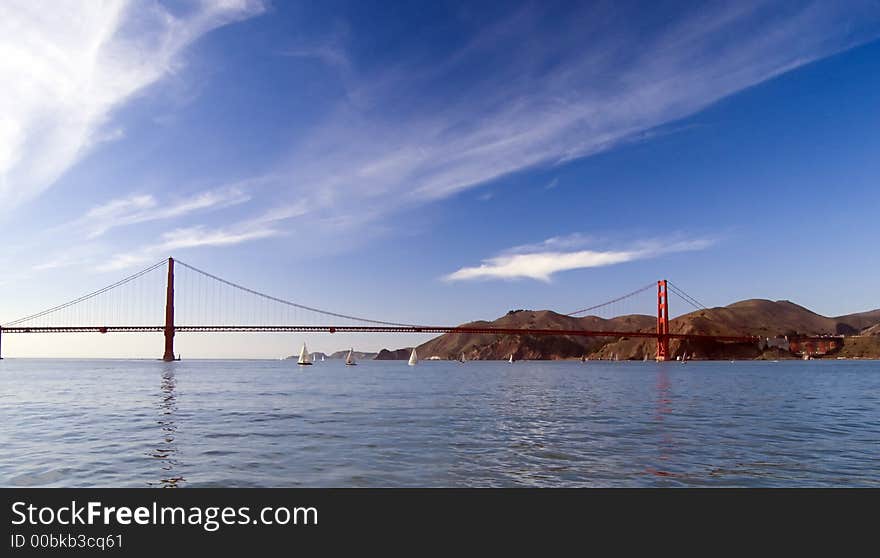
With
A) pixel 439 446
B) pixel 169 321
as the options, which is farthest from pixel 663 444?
pixel 169 321

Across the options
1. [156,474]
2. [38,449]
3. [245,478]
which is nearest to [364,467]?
[245,478]

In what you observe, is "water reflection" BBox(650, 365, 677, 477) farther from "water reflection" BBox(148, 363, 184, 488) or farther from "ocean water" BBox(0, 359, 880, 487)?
"water reflection" BBox(148, 363, 184, 488)

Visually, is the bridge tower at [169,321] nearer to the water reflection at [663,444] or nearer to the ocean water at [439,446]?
the ocean water at [439,446]

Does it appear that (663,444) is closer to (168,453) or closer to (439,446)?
(439,446)

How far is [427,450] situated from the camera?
1594 cm

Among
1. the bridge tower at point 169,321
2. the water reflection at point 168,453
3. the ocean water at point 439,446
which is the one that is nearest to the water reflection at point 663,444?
the ocean water at point 439,446

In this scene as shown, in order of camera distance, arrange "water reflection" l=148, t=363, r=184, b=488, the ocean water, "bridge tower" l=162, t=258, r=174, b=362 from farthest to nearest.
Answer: "bridge tower" l=162, t=258, r=174, b=362 → the ocean water → "water reflection" l=148, t=363, r=184, b=488

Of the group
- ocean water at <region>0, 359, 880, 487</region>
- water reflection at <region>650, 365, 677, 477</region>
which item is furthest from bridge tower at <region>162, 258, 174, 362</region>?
water reflection at <region>650, 365, 677, 477</region>

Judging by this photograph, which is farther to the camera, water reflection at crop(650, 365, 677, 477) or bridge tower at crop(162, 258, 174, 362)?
bridge tower at crop(162, 258, 174, 362)

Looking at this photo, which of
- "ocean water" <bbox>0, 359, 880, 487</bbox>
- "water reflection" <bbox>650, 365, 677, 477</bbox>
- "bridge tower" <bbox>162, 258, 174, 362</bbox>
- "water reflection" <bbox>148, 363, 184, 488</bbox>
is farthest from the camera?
"bridge tower" <bbox>162, 258, 174, 362</bbox>
